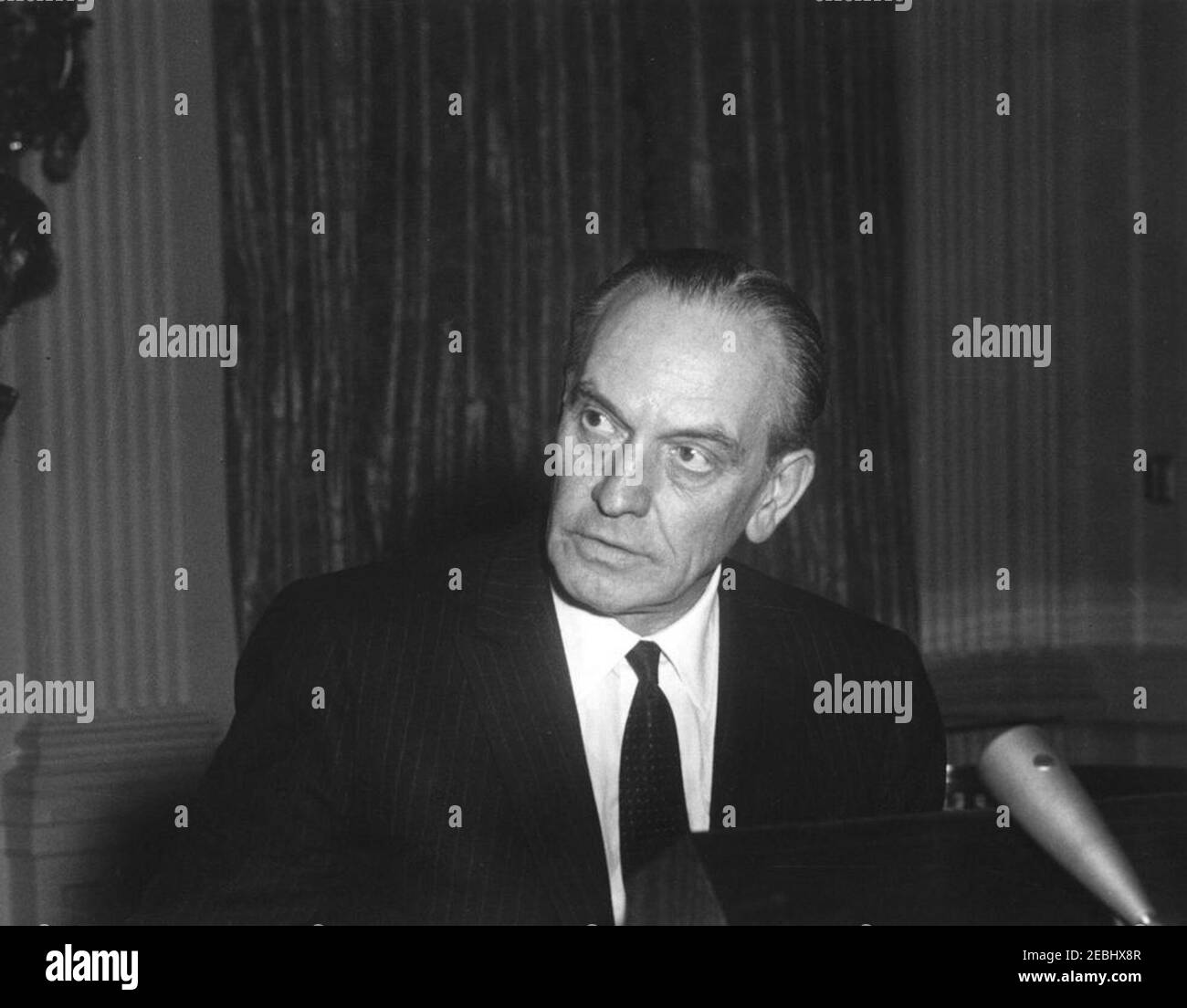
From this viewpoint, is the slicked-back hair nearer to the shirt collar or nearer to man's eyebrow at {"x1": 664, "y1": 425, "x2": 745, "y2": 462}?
man's eyebrow at {"x1": 664, "y1": 425, "x2": 745, "y2": 462}

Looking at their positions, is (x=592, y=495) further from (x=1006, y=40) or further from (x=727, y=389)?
(x=1006, y=40)

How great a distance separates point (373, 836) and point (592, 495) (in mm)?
517

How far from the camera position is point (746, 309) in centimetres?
186

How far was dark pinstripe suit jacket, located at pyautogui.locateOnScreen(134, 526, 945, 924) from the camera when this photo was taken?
1.73 metres

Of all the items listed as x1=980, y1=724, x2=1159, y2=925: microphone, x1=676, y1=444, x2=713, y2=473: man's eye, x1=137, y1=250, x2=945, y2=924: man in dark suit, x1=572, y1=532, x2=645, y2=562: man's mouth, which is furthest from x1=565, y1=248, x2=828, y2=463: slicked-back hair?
x1=980, y1=724, x2=1159, y2=925: microphone

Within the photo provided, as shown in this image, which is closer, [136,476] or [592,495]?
[592,495]

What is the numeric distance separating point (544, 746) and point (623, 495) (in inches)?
13.3

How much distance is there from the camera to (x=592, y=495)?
1793 mm

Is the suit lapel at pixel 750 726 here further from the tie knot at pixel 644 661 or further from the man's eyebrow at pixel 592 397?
the man's eyebrow at pixel 592 397

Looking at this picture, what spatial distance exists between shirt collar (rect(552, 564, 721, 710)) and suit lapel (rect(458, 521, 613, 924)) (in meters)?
0.02

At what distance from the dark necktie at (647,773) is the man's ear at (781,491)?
0.82 ft
